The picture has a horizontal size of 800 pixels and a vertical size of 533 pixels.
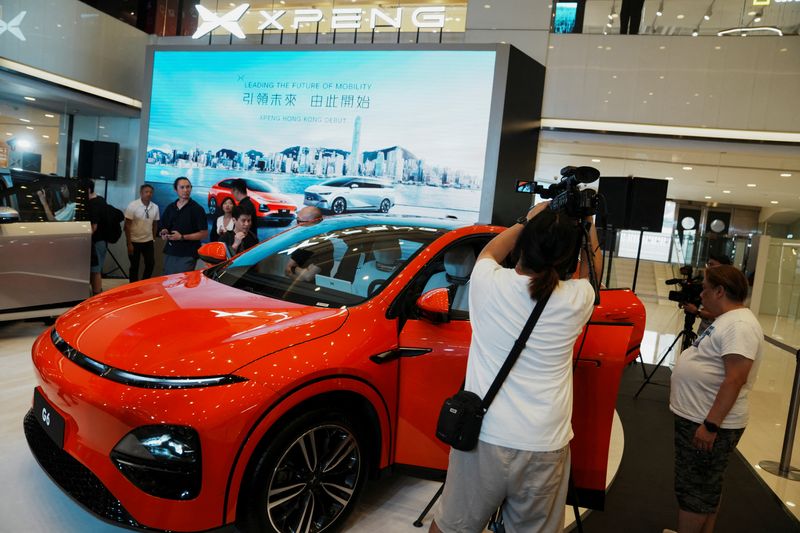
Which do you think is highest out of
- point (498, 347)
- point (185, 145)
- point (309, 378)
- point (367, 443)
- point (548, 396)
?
point (185, 145)

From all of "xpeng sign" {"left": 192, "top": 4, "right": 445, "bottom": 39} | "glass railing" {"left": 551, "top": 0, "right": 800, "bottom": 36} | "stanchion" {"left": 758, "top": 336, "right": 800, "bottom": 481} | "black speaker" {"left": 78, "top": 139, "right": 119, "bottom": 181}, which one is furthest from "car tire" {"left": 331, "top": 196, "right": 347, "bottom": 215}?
"stanchion" {"left": 758, "top": 336, "right": 800, "bottom": 481}

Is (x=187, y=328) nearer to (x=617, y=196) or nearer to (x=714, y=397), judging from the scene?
(x=714, y=397)

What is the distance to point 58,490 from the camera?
2.53 metres

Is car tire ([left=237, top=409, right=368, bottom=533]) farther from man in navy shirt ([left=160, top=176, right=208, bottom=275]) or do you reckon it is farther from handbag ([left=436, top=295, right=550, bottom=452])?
man in navy shirt ([left=160, top=176, right=208, bottom=275])

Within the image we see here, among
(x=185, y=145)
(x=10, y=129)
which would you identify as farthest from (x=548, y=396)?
(x=10, y=129)

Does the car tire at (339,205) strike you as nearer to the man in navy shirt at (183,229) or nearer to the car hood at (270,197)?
the car hood at (270,197)

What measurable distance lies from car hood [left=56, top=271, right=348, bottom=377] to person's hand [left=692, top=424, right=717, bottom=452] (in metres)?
1.48

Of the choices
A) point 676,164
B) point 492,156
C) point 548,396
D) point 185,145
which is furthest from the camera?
point 676,164

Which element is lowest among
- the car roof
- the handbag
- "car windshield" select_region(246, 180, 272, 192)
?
the handbag

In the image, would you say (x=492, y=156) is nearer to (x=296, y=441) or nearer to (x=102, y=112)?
(x=296, y=441)

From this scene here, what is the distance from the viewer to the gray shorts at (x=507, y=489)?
1.55 m

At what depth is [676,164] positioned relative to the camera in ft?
30.5

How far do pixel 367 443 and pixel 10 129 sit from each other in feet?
32.7

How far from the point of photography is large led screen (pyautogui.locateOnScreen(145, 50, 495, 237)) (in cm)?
723
